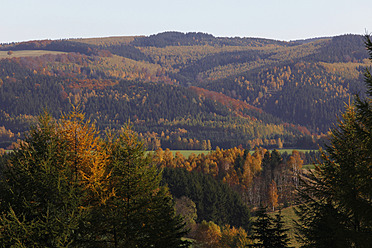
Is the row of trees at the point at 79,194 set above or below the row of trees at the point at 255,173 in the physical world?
above

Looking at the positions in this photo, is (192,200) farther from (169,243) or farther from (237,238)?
(169,243)

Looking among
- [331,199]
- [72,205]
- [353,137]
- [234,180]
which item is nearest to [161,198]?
[72,205]

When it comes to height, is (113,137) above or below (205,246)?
above

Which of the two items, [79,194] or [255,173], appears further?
[255,173]

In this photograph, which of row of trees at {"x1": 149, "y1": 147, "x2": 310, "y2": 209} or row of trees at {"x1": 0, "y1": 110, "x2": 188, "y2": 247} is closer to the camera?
row of trees at {"x1": 0, "y1": 110, "x2": 188, "y2": 247}

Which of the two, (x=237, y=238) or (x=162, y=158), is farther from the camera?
(x=162, y=158)

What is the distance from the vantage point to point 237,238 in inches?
3543

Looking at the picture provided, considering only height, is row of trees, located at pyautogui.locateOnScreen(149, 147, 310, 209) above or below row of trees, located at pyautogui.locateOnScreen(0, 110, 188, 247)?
below

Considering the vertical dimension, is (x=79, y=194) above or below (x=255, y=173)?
above

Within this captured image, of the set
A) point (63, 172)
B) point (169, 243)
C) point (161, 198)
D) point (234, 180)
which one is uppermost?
point (63, 172)

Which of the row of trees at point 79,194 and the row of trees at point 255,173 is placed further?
the row of trees at point 255,173

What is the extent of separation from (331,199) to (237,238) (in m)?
66.8

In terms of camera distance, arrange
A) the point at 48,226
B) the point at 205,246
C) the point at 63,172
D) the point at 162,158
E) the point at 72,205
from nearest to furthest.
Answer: the point at 48,226 < the point at 72,205 < the point at 63,172 < the point at 205,246 < the point at 162,158

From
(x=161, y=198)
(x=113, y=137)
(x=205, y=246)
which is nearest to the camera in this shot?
(x=161, y=198)
